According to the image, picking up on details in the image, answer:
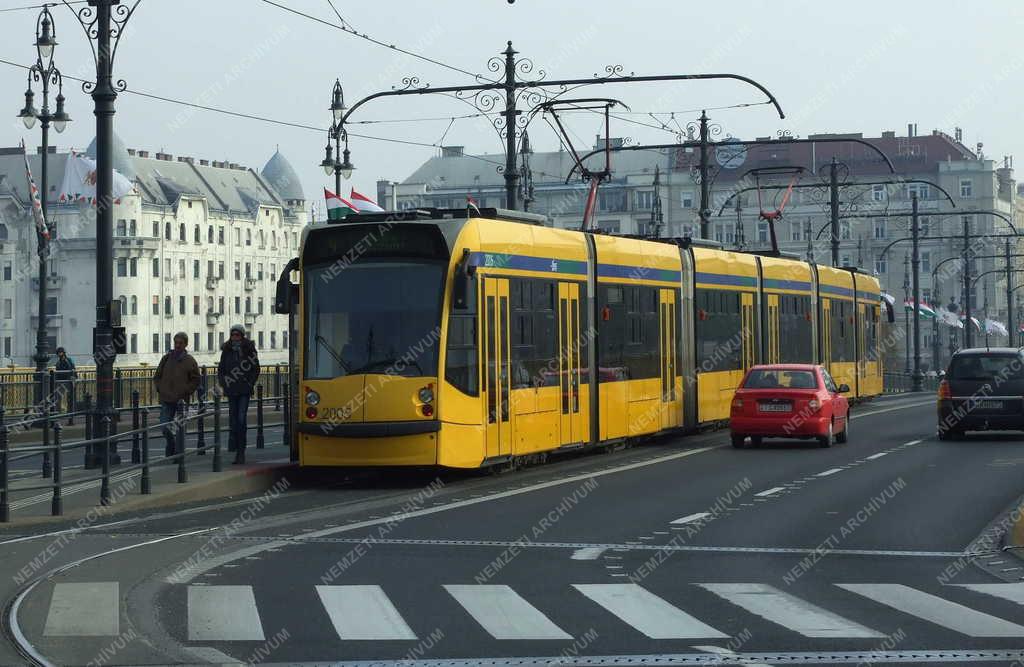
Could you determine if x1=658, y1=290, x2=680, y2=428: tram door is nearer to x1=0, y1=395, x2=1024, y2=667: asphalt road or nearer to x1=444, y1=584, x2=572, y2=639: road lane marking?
x1=0, y1=395, x2=1024, y2=667: asphalt road

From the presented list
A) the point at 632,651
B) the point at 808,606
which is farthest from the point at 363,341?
the point at 632,651

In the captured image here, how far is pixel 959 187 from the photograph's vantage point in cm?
16812

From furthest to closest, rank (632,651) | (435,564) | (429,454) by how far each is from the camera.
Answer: (429,454)
(435,564)
(632,651)

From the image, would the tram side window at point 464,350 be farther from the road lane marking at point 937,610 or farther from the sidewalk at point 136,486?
the road lane marking at point 937,610

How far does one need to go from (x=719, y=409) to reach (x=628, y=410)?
625 cm

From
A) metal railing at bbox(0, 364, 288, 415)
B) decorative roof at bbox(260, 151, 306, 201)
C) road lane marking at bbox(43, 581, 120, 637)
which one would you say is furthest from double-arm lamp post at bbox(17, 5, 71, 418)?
decorative roof at bbox(260, 151, 306, 201)

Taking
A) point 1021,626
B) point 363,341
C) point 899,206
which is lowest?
point 1021,626

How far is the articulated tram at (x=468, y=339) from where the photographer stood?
67.6 feet

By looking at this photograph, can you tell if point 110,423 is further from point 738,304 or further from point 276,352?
point 276,352

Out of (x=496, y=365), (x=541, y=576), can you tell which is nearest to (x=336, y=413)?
(x=496, y=365)

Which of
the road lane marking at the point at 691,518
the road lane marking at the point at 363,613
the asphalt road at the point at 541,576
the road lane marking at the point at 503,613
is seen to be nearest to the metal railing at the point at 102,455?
the asphalt road at the point at 541,576

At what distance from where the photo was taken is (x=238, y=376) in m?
23.4

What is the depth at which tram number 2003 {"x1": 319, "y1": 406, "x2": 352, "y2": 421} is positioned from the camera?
2070 cm

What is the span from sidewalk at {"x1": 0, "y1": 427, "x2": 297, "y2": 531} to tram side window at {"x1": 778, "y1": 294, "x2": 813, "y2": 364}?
15.1 metres
